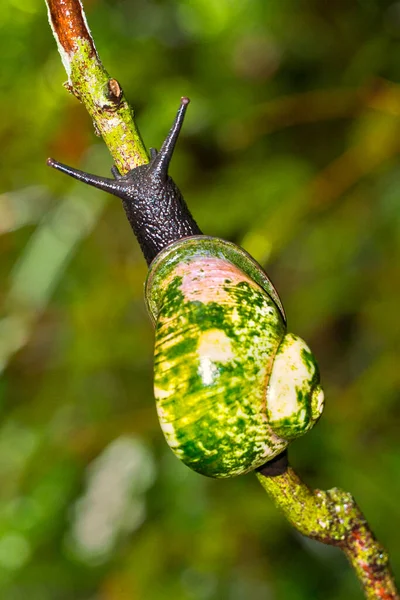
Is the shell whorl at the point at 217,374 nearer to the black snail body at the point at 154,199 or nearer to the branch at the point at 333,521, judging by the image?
the branch at the point at 333,521

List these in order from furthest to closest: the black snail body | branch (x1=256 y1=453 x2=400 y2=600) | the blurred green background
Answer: the blurred green background → the black snail body → branch (x1=256 y1=453 x2=400 y2=600)

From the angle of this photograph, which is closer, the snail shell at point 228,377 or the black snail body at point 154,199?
the snail shell at point 228,377

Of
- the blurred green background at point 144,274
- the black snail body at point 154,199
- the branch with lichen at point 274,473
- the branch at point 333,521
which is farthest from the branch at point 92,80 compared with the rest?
the blurred green background at point 144,274

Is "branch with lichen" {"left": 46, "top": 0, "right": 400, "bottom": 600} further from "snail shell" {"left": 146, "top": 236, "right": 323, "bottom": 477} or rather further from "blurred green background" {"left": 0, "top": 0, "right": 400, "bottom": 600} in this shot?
"blurred green background" {"left": 0, "top": 0, "right": 400, "bottom": 600}

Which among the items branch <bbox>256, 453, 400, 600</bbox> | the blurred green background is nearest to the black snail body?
branch <bbox>256, 453, 400, 600</bbox>

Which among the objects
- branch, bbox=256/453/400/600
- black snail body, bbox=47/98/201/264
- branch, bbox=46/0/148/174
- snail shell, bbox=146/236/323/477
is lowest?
branch, bbox=256/453/400/600

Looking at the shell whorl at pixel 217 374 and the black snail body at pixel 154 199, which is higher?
the black snail body at pixel 154 199

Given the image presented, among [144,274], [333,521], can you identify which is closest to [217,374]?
[333,521]
